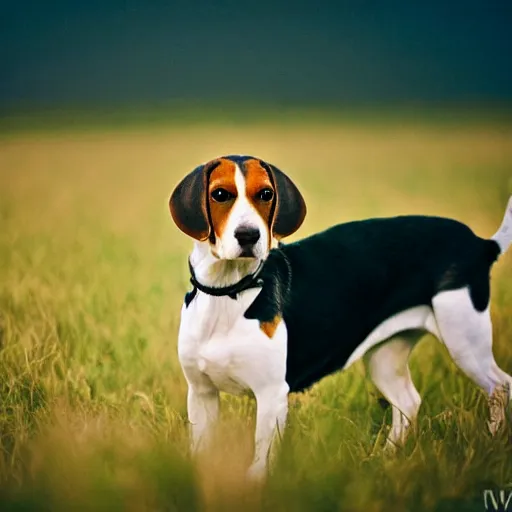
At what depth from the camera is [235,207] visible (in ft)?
8.06

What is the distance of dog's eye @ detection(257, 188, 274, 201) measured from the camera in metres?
2.49

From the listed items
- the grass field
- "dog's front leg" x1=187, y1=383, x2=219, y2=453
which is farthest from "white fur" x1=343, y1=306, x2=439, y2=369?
"dog's front leg" x1=187, y1=383, x2=219, y2=453

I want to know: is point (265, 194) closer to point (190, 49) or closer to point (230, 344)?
point (230, 344)

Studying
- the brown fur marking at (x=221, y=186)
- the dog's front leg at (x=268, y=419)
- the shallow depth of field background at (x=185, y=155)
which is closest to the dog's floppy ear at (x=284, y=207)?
the brown fur marking at (x=221, y=186)

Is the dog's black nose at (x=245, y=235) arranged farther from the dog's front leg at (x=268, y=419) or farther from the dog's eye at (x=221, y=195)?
the dog's front leg at (x=268, y=419)

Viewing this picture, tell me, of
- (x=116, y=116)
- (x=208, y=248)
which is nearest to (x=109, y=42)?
(x=116, y=116)

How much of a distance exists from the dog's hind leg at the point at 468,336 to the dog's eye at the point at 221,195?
30.5 inches

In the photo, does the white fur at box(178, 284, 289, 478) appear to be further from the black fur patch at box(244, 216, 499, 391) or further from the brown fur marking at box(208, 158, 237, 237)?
the brown fur marking at box(208, 158, 237, 237)

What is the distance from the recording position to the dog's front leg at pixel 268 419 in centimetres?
263

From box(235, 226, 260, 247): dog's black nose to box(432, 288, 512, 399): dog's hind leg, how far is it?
73 cm

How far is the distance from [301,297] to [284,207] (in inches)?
12.7

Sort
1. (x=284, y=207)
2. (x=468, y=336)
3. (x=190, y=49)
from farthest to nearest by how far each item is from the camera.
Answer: (x=190, y=49) → (x=468, y=336) → (x=284, y=207)

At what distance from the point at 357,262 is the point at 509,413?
0.68 metres

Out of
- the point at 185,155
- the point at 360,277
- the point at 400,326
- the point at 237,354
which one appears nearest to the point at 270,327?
the point at 237,354
